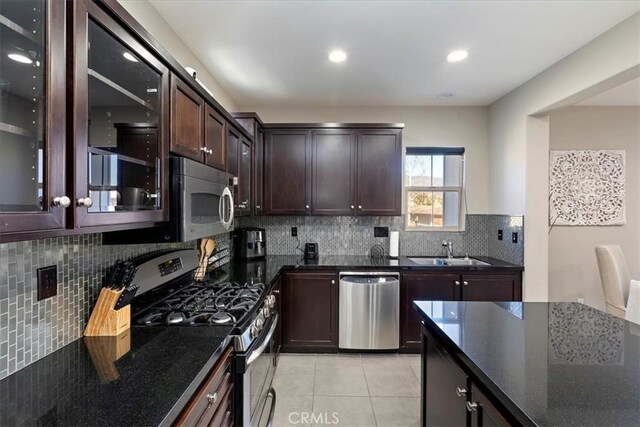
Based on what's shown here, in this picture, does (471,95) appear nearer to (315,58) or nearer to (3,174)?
(315,58)

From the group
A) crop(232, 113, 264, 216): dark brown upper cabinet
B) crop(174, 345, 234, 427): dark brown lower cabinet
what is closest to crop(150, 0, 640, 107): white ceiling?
crop(232, 113, 264, 216): dark brown upper cabinet

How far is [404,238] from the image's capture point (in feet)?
12.3

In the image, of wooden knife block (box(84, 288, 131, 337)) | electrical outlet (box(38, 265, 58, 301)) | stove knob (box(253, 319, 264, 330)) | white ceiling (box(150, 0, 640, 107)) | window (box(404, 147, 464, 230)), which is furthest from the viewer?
window (box(404, 147, 464, 230))

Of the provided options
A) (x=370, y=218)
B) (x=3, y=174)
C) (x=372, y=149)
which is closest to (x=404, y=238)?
(x=370, y=218)

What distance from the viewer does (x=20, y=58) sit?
2.54 ft

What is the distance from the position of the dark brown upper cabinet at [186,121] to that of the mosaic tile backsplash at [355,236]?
1.98 m

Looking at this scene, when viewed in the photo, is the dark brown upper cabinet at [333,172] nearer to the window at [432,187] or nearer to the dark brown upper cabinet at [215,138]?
the window at [432,187]

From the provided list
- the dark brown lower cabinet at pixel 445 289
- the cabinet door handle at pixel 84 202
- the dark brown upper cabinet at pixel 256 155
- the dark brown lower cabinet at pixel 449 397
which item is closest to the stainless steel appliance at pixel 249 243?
the dark brown upper cabinet at pixel 256 155

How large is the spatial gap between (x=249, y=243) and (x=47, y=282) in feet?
7.22

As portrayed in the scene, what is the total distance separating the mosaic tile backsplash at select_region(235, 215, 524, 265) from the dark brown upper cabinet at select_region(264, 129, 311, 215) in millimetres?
308

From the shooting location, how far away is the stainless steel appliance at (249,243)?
334 cm

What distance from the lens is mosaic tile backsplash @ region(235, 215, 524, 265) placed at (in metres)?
3.73

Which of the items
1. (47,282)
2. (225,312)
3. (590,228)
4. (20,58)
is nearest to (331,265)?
(225,312)

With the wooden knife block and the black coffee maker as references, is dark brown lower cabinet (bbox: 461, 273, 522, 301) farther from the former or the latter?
the wooden knife block
